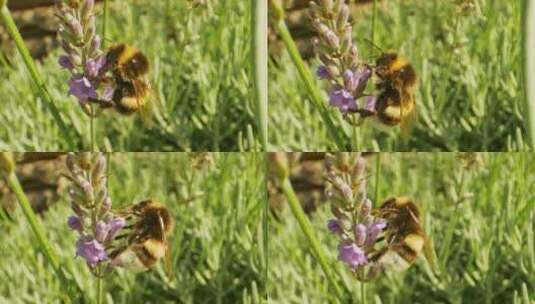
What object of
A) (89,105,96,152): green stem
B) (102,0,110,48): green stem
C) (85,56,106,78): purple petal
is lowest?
(89,105,96,152): green stem

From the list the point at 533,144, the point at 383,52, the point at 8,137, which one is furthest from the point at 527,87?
the point at 8,137

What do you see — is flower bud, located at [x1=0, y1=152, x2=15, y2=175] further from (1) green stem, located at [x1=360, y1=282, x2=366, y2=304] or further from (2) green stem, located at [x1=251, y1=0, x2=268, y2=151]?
(1) green stem, located at [x1=360, y1=282, x2=366, y2=304]

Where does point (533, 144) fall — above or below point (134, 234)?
above

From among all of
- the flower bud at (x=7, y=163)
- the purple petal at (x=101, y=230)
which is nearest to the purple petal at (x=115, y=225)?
the purple petal at (x=101, y=230)

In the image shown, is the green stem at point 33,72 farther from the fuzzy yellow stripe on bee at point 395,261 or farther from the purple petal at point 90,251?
the fuzzy yellow stripe on bee at point 395,261

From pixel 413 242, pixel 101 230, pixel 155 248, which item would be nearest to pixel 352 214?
pixel 413 242

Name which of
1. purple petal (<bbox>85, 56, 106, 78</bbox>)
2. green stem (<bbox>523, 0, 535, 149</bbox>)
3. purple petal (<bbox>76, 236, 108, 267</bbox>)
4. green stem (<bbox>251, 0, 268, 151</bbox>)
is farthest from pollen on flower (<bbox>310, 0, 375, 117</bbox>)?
purple petal (<bbox>76, 236, 108, 267</bbox>)

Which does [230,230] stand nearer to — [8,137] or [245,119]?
[245,119]
